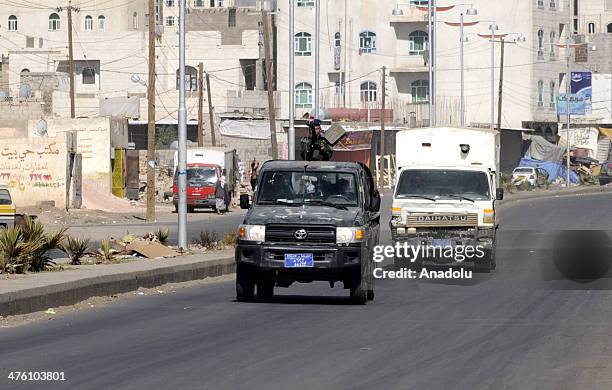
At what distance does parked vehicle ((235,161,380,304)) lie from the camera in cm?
2020

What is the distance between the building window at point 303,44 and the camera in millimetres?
117188

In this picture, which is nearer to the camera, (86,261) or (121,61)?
(86,261)

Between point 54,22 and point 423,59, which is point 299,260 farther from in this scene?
point 54,22

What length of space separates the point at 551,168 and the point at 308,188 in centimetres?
8753

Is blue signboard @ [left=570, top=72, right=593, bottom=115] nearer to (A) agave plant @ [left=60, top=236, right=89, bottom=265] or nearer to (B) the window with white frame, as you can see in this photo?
(B) the window with white frame

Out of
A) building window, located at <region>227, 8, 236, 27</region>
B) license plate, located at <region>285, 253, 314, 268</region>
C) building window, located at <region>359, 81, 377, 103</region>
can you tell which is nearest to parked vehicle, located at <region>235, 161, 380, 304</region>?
license plate, located at <region>285, 253, 314, 268</region>

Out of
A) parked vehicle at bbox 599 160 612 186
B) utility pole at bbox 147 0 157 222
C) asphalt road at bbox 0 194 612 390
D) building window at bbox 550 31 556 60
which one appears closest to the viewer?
asphalt road at bbox 0 194 612 390

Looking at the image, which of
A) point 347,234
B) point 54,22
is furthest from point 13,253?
point 54,22

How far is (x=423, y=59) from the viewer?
11531 centimetres

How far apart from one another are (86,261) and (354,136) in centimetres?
6814

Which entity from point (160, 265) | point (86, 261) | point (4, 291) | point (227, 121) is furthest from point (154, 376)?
point (227, 121)

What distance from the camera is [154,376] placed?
1233 centimetres

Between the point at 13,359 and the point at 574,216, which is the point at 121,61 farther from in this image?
the point at 13,359

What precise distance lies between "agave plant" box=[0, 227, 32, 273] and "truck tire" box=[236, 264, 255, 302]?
392cm
